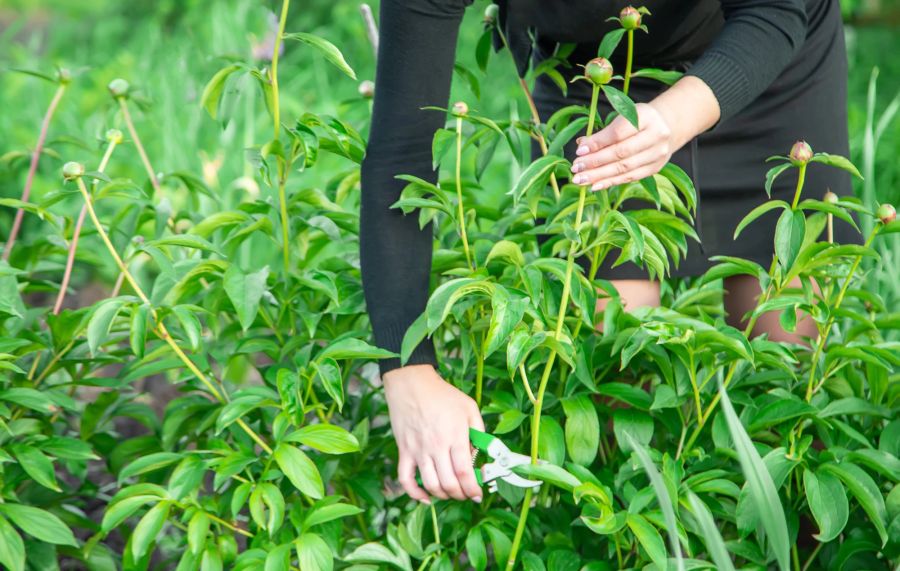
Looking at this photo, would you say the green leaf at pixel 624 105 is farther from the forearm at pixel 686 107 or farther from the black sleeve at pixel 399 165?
the black sleeve at pixel 399 165

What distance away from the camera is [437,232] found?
1.47 meters

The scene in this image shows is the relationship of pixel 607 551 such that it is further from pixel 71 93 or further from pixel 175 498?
pixel 71 93

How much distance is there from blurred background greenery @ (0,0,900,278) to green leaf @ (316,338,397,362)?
0.66m

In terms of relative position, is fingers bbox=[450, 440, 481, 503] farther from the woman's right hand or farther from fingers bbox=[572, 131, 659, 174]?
fingers bbox=[572, 131, 659, 174]

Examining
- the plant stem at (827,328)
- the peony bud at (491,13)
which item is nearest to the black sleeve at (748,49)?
the plant stem at (827,328)

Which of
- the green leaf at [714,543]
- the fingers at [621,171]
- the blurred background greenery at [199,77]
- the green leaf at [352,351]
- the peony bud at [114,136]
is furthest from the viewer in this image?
the blurred background greenery at [199,77]

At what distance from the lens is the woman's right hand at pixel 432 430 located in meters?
A: 1.22

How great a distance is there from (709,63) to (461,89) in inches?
111

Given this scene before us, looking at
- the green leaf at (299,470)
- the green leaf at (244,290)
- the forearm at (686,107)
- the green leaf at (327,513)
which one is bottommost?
the green leaf at (327,513)

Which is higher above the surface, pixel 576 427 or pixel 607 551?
pixel 576 427

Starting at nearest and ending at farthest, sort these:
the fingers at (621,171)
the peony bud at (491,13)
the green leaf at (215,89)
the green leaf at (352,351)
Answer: the fingers at (621,171)
the green leaf at (352,351)
the green leaf at (215,89)
the peony bud at (491,13)

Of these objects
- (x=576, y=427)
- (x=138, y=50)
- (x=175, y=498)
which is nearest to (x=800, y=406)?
(x=576, y=427)

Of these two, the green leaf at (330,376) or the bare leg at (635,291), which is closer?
the green leaf at (330,376)

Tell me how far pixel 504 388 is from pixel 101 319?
524 millimetres
